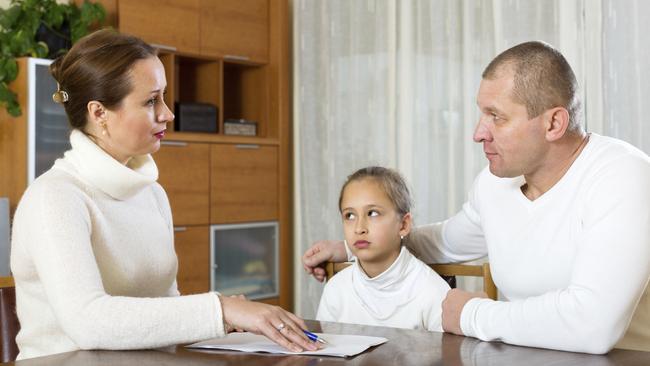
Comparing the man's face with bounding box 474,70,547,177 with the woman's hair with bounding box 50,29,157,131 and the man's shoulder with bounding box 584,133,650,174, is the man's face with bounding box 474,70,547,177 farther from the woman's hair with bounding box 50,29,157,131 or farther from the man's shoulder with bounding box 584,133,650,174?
the woman's hair with bounding box 50,29,157,131

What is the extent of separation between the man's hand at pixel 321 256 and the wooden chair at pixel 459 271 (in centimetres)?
2

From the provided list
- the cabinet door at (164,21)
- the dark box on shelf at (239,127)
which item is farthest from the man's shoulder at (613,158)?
the dark box on shelf at (239,127)

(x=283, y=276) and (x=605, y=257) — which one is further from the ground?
(x=605, y=257)

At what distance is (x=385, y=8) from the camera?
16.0 feet

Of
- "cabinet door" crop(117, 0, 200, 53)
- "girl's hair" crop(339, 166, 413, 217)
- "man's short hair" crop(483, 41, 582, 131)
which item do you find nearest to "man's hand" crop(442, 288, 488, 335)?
"man's short hair" crop(483, 41, 582, 131)

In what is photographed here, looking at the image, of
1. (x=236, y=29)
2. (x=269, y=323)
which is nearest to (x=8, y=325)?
(x=269, y=323)

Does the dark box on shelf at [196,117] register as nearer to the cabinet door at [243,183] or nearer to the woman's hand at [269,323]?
the cabinet door at [243,183]

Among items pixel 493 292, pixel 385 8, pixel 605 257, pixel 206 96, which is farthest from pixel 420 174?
pixel 605 257

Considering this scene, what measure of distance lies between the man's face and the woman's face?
0.74 metres

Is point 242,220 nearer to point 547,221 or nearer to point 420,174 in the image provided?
point 420,174

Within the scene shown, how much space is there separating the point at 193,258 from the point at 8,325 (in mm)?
2840

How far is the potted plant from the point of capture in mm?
3979

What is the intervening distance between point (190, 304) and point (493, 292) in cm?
87

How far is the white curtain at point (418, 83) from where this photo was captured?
3.98 meters
